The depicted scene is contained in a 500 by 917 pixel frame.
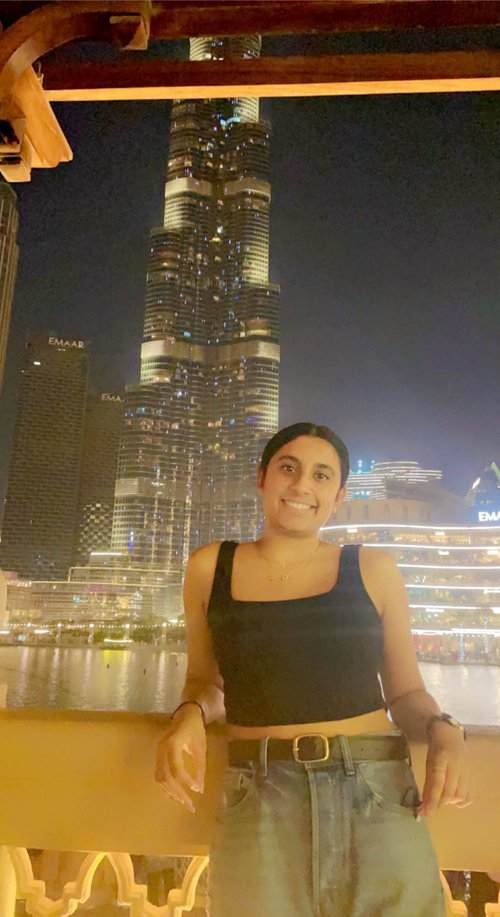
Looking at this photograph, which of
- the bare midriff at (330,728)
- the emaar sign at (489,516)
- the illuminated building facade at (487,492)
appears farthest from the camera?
the illuminated building facade at (487,492)

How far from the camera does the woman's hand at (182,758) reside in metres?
1.29

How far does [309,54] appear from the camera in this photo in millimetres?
2637

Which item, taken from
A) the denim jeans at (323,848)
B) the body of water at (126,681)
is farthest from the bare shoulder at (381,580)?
the body of water at (126,681)

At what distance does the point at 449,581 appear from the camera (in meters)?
54.8

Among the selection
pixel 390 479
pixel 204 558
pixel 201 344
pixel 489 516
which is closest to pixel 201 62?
pixel 204 558

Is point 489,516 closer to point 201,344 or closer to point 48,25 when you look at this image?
point 201,344

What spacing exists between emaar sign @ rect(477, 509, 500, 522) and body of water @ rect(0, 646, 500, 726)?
1380cm

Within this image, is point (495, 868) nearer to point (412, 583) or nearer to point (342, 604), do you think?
point (342, 604)

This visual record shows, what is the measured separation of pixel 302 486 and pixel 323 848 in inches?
31.1

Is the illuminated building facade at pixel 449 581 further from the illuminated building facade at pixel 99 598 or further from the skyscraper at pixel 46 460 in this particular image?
the skyscraper at pixel 46 460

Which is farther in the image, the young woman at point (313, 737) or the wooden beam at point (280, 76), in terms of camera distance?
the wooden beam at point (280, 76)

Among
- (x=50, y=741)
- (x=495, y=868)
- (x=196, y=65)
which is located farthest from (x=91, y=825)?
(x=196, y=65)

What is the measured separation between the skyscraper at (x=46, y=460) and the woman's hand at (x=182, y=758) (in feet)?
280

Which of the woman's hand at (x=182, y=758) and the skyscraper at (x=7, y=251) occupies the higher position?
the skyscraper at (x=7, y=251)
